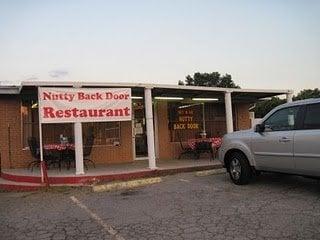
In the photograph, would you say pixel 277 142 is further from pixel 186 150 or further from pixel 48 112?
pixel 186 150

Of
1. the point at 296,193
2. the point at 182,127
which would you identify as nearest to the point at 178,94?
the point at 182,127

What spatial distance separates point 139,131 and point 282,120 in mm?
8538

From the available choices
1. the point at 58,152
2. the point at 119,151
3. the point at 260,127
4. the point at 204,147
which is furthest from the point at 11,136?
the point at 260,127

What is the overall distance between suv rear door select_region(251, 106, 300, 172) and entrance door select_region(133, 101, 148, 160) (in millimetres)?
7657

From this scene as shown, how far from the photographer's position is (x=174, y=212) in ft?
28.6

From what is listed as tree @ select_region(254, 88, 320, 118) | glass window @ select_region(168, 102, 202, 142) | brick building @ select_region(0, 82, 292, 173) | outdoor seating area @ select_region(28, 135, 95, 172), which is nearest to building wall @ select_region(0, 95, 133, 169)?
brick building @ select_region(0, 82, 292, 173)

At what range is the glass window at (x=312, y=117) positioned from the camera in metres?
9.26

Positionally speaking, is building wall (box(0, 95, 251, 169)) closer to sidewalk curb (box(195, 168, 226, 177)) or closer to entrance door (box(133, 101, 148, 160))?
entrance door (box(133, 101, 148, 160))

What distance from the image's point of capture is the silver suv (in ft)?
30.5

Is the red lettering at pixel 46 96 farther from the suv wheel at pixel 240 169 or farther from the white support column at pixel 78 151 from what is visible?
the suv wheel at pixel 240 169

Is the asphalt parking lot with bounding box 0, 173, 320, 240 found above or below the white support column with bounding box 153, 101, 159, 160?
below

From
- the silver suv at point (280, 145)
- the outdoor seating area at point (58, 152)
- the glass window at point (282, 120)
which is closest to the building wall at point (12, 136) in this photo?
the outdoor seating area at point (58, 152)

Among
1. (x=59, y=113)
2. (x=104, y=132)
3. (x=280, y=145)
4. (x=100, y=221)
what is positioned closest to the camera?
(x=100, y=221)

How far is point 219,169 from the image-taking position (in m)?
14.3
